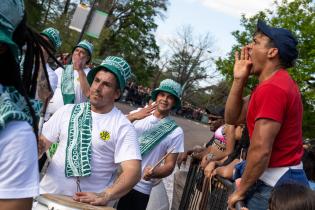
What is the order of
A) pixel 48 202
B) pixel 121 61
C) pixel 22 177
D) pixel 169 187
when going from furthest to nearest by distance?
1. pixel 169 187
2. pixel 121 61
3. pixel 48 202
4. pixel 22 177

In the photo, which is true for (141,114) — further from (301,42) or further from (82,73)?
(301,42)

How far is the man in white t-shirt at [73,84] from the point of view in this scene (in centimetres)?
577

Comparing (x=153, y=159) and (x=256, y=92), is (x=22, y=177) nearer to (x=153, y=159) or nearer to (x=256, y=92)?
(x=256, y=92)

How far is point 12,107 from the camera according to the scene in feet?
4.91

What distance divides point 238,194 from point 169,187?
17.8 ft

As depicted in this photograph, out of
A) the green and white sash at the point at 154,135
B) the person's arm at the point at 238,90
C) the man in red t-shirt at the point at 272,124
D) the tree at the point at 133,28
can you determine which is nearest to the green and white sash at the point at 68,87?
the green and white sash at the point at 154,135

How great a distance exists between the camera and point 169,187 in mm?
8484

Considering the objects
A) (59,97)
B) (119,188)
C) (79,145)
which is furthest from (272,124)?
(59,97)

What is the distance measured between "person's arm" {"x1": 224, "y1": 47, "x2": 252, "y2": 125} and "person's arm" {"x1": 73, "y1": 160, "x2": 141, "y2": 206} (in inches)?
30.4

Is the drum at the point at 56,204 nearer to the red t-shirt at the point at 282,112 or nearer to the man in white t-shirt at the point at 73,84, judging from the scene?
the red t-shirt at the point at 282,112

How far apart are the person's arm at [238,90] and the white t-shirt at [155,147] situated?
123 centimetres

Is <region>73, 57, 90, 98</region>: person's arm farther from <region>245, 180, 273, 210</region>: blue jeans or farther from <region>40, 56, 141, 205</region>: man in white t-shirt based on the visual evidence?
<region>245, 180, 273, 210</region>: blue jeans

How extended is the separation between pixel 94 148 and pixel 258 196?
1075 mm

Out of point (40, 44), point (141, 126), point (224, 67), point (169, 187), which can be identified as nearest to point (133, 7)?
point (224, 67)
